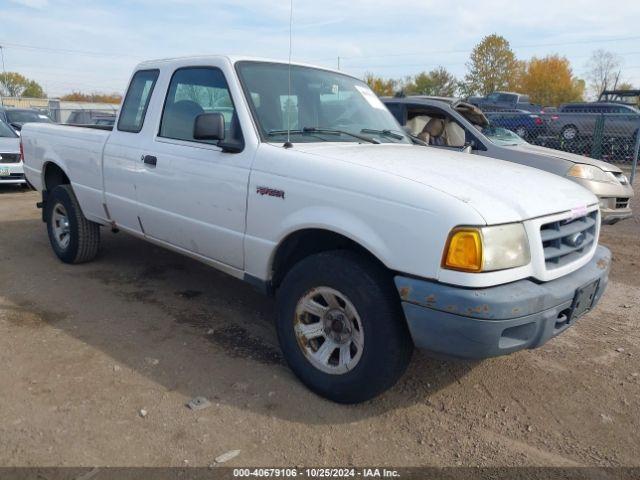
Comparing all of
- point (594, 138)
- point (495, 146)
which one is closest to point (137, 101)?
point (495, 146)

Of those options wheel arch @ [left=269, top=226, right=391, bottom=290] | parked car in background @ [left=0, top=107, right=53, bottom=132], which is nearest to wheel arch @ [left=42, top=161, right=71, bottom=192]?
wheel arch @ [left=269, top=226, right=391, bottom=290]

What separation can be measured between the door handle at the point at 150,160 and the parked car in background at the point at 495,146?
3854mm

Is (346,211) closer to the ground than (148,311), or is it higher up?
higher up

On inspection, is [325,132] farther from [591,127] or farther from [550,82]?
[550,82]

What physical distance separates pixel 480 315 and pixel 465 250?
30 cm

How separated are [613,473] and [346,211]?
1788mm

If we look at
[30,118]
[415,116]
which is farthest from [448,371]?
[30,118]

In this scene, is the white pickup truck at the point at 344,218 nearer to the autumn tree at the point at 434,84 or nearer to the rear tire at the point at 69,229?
the rear tire at the point at 69,229

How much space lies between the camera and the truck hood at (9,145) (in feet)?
33.8

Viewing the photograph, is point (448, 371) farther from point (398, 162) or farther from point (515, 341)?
point (398, 162)

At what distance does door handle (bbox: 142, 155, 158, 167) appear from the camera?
3992 mm

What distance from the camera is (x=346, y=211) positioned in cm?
279

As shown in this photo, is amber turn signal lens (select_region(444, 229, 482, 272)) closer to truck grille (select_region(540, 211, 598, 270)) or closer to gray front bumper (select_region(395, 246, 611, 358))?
gray front bumper (select_region(395, 246, 611, 358))

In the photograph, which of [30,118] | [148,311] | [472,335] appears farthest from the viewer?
[30,118]
